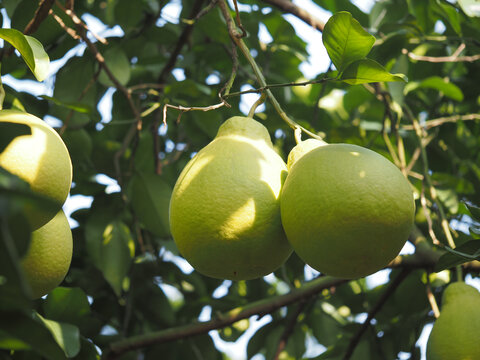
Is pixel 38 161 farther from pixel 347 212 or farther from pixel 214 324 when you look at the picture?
pixel 214 324

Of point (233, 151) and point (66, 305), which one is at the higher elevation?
point (233, 151)

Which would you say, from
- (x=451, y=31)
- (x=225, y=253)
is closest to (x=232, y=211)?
(x=225, y=253)

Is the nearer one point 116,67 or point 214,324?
point 214,324

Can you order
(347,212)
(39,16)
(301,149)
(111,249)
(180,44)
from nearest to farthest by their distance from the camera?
(347,212), (301,149), (39,16), (111,249), (180,44)

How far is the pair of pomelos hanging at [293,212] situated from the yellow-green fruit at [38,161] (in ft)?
0.65

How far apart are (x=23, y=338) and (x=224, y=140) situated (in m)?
0.51

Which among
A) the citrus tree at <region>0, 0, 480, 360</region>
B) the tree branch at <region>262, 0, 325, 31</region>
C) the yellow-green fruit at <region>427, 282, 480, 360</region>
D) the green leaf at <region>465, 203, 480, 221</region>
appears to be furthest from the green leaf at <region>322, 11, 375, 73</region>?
the yellow-green fruit at <region>427, 282, 480, 360</region>

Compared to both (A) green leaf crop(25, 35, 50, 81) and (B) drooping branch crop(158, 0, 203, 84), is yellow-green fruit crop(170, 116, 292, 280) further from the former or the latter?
(B) drooping branch crop(158, 0, 203, 84)

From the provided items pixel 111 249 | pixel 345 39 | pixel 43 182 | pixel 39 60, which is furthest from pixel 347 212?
pixel 111 249

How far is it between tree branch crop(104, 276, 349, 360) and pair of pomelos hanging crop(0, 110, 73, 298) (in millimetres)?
460

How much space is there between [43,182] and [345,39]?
0.58 meters

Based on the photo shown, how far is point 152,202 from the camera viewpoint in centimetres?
160

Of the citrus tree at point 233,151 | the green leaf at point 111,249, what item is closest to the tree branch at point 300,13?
the citrus tree at point 233,151

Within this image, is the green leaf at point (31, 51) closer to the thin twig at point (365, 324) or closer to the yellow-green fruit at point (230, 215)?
the yellow-green fruit at point (230, 215)
